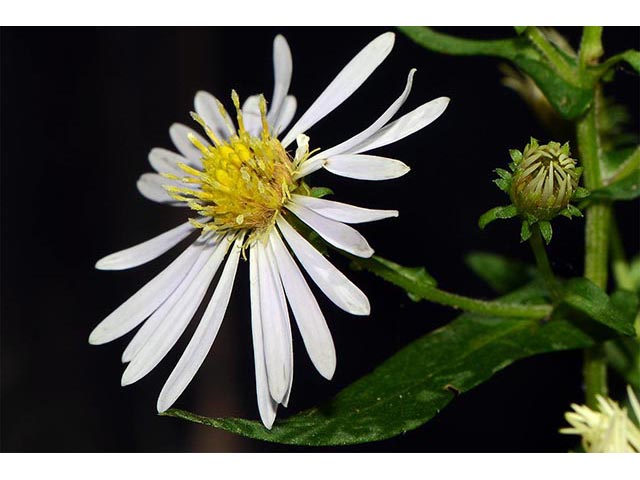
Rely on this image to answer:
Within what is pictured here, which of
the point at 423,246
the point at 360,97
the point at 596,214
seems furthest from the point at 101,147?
the point at 596,214

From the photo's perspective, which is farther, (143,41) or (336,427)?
(143,41)

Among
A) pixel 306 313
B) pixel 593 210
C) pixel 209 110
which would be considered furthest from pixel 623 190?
pixel 209 110

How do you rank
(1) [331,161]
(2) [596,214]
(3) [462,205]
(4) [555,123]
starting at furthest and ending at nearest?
(3) [462,205] < (4) [555,123] < (2) [596,214] < (1) [331,161]

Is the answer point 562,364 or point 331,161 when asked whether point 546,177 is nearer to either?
point 331,161

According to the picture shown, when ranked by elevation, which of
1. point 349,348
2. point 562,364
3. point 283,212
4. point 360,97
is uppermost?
point 360,97

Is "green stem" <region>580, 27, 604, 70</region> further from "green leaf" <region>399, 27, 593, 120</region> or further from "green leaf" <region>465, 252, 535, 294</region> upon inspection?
"green leaf" <region>465, 252, 535, 294</region>

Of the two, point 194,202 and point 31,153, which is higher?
point 31,153

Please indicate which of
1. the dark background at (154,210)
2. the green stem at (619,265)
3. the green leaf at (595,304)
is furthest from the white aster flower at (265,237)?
the dark background at (154,210)
